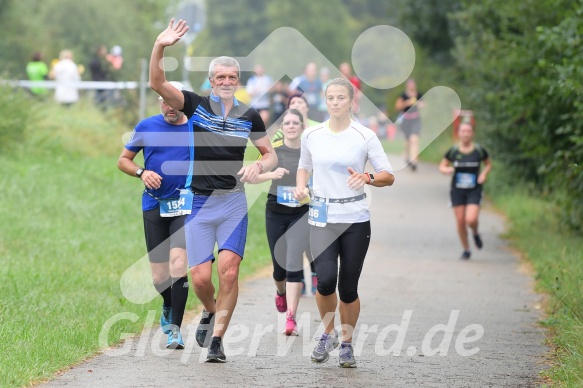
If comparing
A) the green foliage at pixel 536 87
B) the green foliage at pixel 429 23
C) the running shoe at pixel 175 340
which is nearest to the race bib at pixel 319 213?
the running shoe at pixel 175 340

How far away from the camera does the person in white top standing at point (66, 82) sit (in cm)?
2577

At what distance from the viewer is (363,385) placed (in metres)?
7.88

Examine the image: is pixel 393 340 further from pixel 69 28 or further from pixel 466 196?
pixel 69 28

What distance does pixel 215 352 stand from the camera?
8.56 meters

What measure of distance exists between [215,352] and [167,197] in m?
1.38

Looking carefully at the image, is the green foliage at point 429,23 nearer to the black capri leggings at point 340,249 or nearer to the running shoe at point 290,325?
the running shoe at point 290,325

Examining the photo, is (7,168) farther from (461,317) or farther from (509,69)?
(461,317)

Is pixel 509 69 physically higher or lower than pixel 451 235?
higher

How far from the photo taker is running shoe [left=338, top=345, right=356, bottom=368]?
8.57 meters

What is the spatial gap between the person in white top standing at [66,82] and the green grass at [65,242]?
0.45 meters

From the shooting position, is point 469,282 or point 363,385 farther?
point 469,282

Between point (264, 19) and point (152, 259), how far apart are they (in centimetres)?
9215

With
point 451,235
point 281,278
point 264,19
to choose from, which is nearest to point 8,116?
point 451,235

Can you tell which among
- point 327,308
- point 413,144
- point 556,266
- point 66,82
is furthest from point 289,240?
point 413,144
